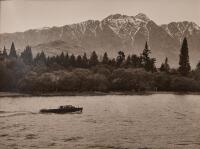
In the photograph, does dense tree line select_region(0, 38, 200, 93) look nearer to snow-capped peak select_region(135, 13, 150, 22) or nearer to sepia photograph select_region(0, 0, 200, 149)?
sepia photograph select_region(0, 0, 200, 149)

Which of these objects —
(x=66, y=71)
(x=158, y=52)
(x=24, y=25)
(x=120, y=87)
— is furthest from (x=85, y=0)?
(x=66, y=71)

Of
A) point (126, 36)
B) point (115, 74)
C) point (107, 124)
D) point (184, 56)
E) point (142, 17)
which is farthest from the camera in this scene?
point (115, 74)

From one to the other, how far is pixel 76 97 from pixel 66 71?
288 cm

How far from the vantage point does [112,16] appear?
1349cm

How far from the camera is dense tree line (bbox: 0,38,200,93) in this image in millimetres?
18334

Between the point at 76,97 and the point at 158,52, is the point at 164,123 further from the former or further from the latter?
the point at 76,97

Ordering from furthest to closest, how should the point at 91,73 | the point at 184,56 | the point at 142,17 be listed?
the point at 91,73
the point at 184,56
the point at 142,17

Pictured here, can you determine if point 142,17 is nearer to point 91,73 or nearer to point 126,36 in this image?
point 126,36

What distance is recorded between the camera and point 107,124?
17.3 metres

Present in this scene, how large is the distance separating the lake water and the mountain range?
2565 millimetres

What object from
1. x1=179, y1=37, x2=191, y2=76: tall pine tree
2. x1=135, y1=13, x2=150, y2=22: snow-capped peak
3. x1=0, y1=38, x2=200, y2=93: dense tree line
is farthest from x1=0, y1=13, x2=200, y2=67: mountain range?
x1=0, y1=38, x2=200, y2=93: dense tree line

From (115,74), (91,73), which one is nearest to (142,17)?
(115,74)

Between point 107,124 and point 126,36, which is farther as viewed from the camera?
point 107,124

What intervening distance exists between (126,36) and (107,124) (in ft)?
12.5
